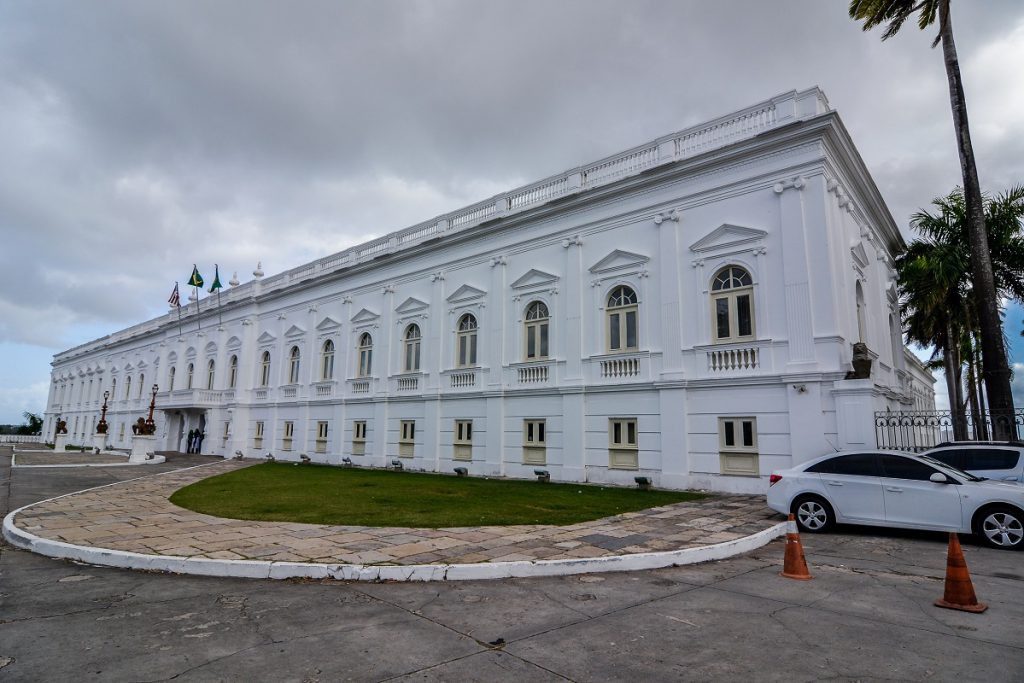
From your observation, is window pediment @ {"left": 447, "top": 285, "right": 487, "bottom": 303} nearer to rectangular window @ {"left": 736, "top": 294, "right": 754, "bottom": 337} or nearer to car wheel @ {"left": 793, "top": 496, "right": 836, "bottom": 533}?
rectangular window @ {"left": 736, "top": 294, "right": 754, "bottom": 337}

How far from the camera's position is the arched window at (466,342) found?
21953mm

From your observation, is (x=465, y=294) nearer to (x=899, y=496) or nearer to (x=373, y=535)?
(x=373, y=535)

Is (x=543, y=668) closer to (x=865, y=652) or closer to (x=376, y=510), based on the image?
(x=865, y=652)

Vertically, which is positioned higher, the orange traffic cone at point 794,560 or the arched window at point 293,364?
the arched window at point 293,364

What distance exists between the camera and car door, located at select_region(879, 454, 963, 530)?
27.8 ft

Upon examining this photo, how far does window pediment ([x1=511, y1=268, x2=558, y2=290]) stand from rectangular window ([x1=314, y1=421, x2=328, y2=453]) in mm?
12985

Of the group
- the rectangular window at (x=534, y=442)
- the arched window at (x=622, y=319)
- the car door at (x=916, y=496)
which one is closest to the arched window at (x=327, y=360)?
the rectangular window at (x=534, y=442)

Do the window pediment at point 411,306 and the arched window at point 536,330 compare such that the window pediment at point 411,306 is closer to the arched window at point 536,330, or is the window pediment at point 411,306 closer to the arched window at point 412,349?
the arched window at point 412,349

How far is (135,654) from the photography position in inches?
163

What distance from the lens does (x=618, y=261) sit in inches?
700

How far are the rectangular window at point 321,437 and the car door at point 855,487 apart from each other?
2276cm

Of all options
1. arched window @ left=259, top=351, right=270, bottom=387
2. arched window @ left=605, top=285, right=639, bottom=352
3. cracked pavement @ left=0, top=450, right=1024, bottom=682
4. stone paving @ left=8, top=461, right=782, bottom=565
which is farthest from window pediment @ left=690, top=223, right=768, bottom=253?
arched window @ left=259, top=351, right=270, bottom=387

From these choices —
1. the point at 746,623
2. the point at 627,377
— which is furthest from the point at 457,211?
the point at 746,623

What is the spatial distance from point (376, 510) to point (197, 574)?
177 inches
